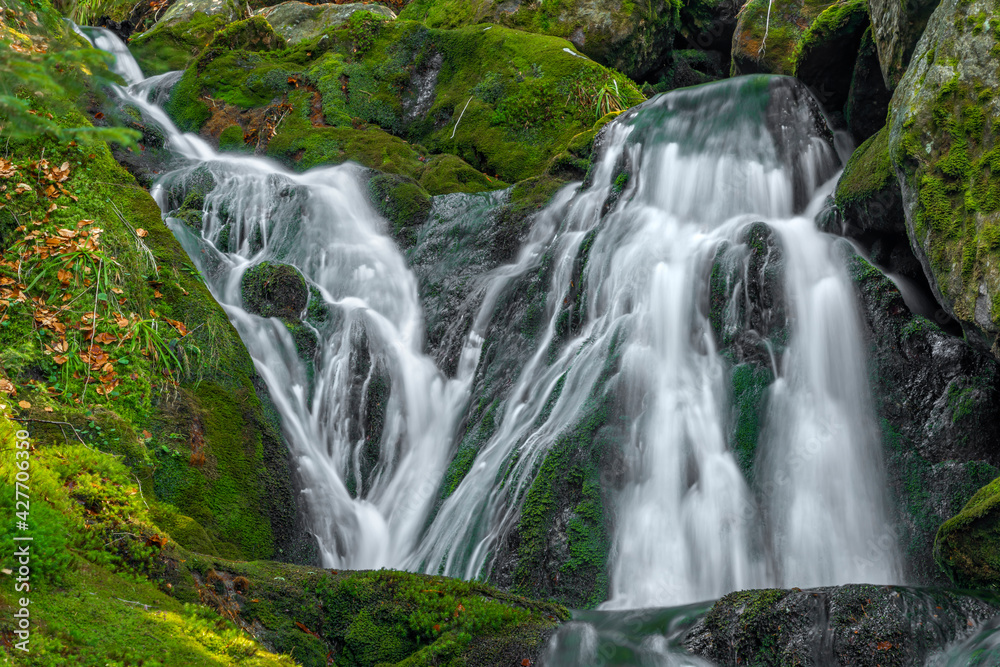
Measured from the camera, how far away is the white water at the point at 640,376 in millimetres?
5797

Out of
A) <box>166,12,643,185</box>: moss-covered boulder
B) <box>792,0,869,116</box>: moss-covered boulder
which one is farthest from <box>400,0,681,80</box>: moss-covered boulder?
<box>792,0,869,116</box>: moss-covered boulder

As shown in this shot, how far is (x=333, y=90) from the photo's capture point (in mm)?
14367

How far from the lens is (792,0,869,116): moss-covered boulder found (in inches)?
331

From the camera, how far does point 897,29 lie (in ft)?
23.0

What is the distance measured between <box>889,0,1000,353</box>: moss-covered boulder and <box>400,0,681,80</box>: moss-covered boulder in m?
9.36

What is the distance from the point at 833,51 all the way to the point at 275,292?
710 centimetres

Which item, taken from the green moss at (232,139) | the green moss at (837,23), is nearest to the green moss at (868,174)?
the green moss at (837,23)

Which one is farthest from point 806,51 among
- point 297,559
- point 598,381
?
point 297,559

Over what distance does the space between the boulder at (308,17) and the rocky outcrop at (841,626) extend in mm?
17301

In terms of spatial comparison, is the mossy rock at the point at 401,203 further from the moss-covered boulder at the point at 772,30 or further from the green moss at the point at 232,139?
the moss-covered boulder at the point at 772,30

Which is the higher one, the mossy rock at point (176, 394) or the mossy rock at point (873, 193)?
the mossy rock at point (873, 193)

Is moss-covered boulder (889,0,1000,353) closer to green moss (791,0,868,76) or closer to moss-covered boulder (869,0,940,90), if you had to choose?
moss-covered boulder (869,0,940,90)

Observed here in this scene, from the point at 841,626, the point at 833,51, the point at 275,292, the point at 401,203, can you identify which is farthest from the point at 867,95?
the point at 275,292

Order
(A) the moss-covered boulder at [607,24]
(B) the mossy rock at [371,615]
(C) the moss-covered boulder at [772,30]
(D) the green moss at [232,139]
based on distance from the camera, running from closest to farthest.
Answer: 1. (B) the mossy rock at [371,615]
2. (C) the moss-covered boulder at [772,30]
3. (D) the green moss at [232,139]
4. (A) the moss-covered boulder at [607,24]
